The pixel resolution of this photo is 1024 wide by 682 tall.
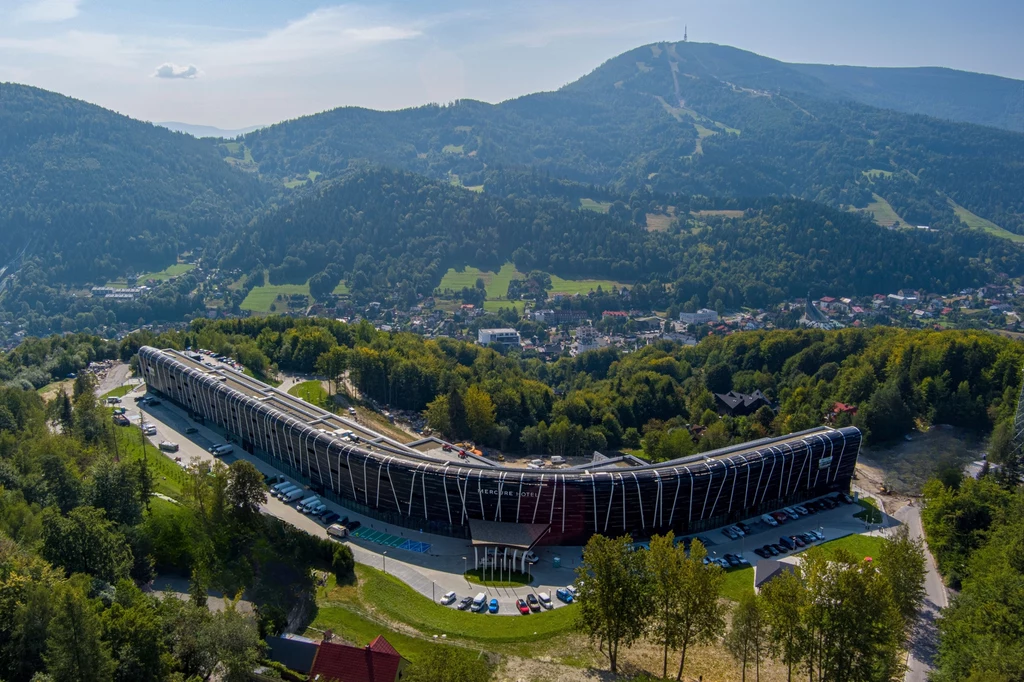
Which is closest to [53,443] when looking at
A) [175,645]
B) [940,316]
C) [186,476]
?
[186,476]

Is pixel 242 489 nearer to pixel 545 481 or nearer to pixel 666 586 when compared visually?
pixel 545 481

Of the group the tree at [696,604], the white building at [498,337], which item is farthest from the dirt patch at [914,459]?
the white building at [498,337]

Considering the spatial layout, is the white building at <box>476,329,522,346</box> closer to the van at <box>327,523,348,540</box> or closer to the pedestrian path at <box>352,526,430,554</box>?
the pedestrian path at <box>352,526,430,554</box>

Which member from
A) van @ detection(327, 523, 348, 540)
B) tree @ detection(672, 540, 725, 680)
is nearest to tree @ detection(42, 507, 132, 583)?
van @ detection(327, 523, 348, 540)

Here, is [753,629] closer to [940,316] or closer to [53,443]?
[53,443]

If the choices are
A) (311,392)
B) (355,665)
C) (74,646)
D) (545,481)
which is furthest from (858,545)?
(311,392)

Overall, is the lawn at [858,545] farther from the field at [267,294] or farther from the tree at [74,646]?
the field at [267,294]

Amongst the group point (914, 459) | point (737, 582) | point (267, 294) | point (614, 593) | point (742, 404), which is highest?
point (614, 593)
